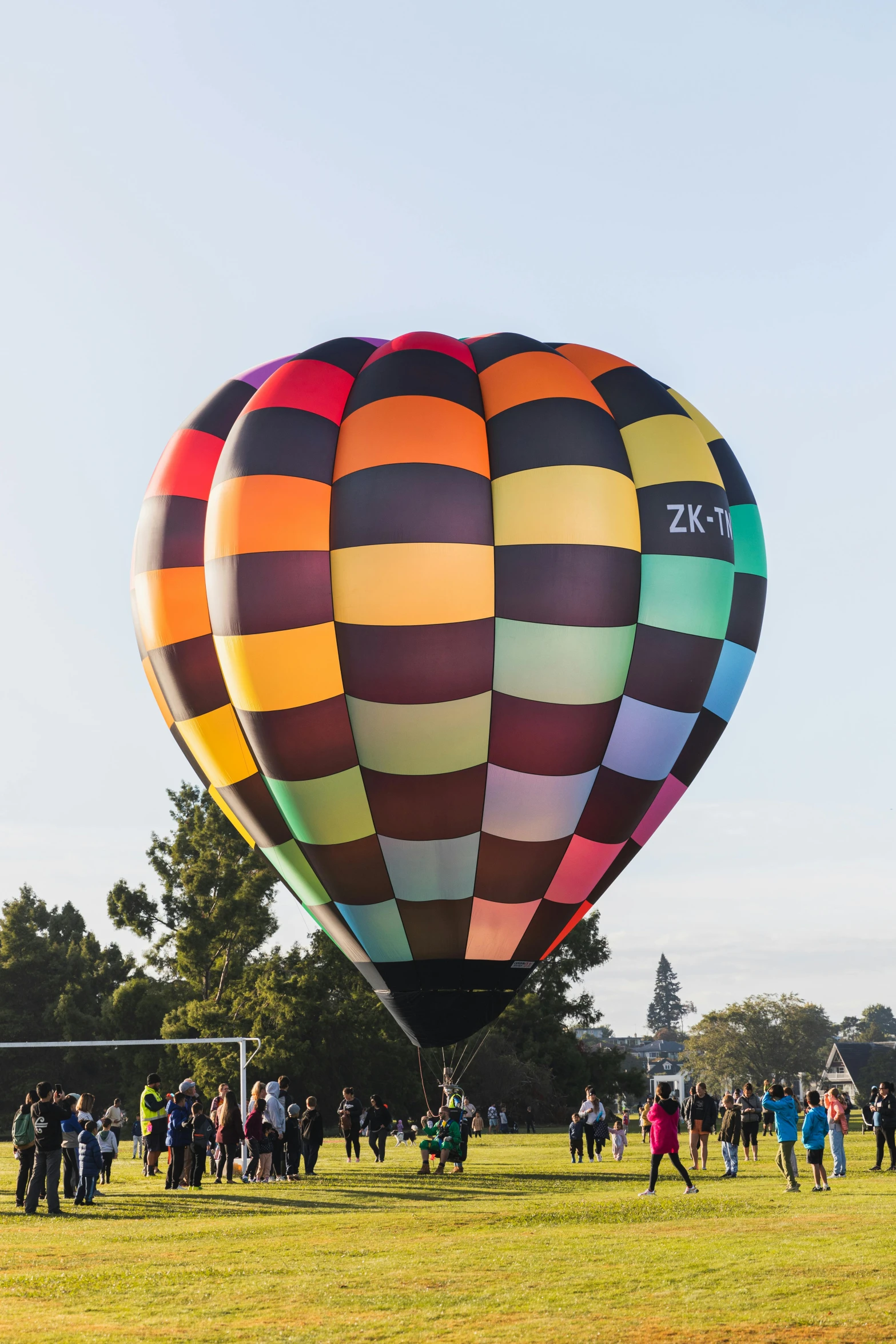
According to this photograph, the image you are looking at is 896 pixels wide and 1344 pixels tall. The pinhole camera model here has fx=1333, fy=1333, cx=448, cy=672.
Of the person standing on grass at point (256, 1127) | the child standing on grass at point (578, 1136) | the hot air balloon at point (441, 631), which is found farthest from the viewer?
the child standing on grass at point (578, 1136)

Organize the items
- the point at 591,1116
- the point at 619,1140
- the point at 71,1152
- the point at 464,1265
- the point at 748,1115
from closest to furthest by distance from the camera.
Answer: the point at 464,1265
the point at 71,1152
the point at 748,1115
the point at 591,1116
the point at 619,1140

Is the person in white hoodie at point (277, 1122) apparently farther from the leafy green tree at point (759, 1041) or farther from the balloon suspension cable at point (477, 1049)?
the leafy green tree at point (759, 1041)

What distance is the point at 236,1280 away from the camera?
368 inches

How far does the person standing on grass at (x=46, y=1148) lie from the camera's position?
1389 cm

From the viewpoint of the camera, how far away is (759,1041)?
9006cm

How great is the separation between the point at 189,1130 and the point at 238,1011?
97.8 feet

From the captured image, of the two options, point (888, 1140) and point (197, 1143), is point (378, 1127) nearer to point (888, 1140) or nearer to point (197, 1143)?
point (197, 1143)

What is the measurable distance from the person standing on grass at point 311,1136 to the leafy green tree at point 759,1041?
7551 cm

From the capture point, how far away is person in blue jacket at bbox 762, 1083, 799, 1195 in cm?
1441

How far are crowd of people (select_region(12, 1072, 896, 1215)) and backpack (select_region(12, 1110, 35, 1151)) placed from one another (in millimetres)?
13

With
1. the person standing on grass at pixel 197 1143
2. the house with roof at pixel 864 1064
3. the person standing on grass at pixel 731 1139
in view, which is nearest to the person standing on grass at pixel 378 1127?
the person standing on grass at pixel 197 1143

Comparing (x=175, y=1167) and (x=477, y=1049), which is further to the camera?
(x=477, y=1049)

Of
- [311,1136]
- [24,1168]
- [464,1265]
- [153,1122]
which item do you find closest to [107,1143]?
[153,1122]

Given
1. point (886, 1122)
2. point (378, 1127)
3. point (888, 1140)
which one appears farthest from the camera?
point (378, 1127)
